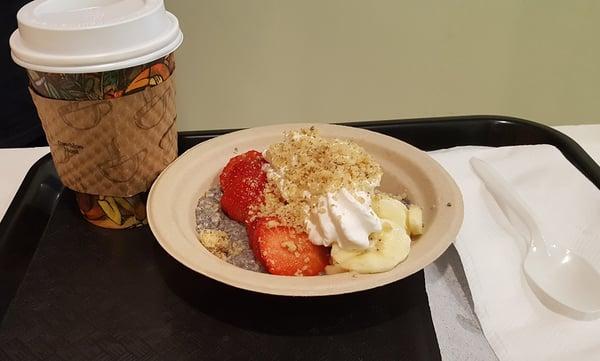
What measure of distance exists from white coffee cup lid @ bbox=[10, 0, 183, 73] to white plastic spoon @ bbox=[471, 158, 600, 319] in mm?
518

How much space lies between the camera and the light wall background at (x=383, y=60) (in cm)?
141

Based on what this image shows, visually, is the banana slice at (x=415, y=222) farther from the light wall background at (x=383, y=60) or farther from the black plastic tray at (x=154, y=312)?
the light wall background at (x=383, y=60)

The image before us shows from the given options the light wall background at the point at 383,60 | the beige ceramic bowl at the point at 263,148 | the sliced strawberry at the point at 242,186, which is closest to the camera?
the beige ceramic bowl at the point at 263,148

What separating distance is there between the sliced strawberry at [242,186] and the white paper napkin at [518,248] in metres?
0.25

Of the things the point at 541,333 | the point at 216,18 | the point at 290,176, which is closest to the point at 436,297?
the point at 541,333

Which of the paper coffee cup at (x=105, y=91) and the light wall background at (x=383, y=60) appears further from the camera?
the light wall background at (x=383, y=60)

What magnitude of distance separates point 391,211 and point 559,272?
0.22 metres

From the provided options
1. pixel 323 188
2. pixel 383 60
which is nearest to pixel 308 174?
pixel 323 188

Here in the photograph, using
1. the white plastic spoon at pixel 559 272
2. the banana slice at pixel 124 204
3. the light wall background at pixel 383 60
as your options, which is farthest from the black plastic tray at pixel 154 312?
the light wall background at pixel 383 60

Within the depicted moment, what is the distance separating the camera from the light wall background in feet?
4.61

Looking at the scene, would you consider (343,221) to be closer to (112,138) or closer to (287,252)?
(287,252)

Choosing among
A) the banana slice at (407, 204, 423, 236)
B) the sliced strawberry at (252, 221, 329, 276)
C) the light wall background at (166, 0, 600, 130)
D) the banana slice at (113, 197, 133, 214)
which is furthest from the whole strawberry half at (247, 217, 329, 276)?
the light wall background at (166, 0, 600, 130)

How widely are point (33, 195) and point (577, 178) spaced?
2.67ft

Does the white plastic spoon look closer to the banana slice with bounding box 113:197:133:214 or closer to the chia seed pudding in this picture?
the chia seed pudding
